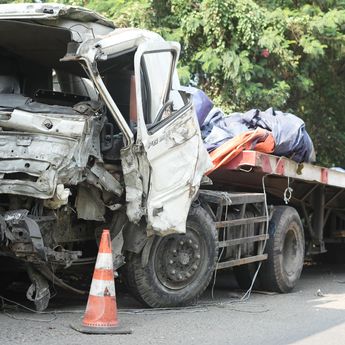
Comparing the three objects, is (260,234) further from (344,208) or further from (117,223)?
(344,208)

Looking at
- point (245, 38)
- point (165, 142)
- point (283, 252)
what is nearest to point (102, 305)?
point (165, 142)

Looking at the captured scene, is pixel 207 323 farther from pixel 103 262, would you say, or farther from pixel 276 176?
pixel 276 176

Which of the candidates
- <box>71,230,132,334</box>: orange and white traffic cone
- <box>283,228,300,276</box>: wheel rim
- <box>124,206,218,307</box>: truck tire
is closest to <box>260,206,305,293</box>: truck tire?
<box>283,228,300,276</box>: wheel rim

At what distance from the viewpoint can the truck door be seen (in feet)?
20.0

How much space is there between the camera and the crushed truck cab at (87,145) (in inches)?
214

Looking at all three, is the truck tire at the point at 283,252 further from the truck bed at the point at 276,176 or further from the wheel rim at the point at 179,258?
the wheel rim at the point at 179,258

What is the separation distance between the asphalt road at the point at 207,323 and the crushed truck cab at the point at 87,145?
0.40m

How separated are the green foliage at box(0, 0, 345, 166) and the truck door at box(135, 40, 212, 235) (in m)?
4.92

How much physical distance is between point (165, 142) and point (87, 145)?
0.87 m

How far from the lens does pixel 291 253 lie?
890 centimetres

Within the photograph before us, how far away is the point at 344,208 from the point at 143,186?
613cm

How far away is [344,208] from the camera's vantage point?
11.3 m

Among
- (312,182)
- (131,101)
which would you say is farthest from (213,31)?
(131,101)

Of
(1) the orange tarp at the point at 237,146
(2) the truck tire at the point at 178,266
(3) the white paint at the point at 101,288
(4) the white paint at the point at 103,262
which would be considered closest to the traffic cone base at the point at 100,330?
(3) the white paint at the point at 101,288
